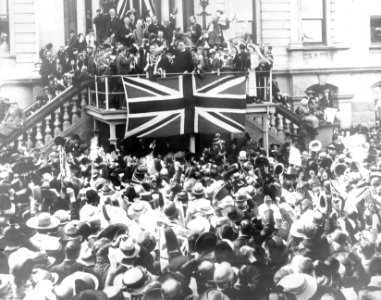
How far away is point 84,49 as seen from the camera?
22625 millimetres

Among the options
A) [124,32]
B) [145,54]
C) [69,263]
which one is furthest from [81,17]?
[69,263]

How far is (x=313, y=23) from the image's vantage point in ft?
88.1

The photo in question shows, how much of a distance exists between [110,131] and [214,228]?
9543 mm

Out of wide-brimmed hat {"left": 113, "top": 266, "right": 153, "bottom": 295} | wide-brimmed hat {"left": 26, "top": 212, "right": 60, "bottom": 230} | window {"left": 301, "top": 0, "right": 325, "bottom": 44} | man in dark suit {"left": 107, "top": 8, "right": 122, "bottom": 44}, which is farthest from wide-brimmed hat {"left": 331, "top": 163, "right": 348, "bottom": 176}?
window {"left": 301, "top": 0, "right": 325, "bottom": 44}

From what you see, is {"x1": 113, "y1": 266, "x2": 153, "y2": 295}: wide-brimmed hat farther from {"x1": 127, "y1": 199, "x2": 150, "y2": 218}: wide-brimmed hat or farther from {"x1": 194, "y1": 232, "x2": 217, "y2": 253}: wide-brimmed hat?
{"x1": 127, "y1": 199, "x2": 150, "y2": 218}: wide-brimmed hat

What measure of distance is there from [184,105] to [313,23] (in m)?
8.83

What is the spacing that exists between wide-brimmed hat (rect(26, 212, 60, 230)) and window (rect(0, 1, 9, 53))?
1385 cm

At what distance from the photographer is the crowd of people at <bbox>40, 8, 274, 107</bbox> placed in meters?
20.7

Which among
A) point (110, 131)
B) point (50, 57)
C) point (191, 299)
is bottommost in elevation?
point (191, 299)

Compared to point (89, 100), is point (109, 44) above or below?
above

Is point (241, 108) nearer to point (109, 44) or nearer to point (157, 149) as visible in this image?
point (157, 149)

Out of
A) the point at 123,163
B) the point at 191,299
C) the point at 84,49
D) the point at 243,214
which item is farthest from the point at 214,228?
the point at 84,49

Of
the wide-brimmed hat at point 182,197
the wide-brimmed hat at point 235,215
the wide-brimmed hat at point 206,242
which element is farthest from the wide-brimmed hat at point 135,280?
the wide-brimmed hat at point 182,197

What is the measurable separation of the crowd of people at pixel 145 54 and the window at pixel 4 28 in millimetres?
1395
